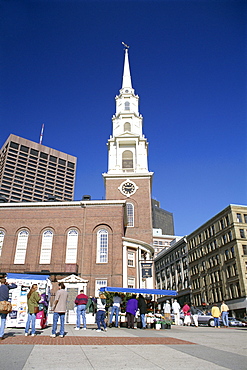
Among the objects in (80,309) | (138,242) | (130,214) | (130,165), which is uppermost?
(130,165)

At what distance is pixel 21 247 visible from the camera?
110 ft

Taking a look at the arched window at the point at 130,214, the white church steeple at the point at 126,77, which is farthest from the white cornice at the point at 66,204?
the white church steeple at the point at 126,77

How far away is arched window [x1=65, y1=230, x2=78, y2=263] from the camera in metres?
32.5

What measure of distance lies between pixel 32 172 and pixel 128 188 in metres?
104

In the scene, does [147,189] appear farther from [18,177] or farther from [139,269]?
[18,177]

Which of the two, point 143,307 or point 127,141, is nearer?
point 143,307

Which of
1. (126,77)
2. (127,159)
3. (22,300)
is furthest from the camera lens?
(126,77)

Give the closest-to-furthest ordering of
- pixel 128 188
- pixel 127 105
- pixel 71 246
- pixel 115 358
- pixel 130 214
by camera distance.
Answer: pixel 115 358, pixel 71 246, pixel 130 214, pixel 128 188, pixel 127 105

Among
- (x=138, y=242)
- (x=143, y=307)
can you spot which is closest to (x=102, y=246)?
(x=138, y=242)

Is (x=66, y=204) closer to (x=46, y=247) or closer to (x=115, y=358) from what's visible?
(x=46, y=247)

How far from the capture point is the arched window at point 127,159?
47.6 m

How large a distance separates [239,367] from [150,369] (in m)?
1.78

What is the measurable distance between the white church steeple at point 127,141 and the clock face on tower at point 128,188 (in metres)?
1.40

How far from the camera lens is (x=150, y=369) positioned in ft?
18.8
